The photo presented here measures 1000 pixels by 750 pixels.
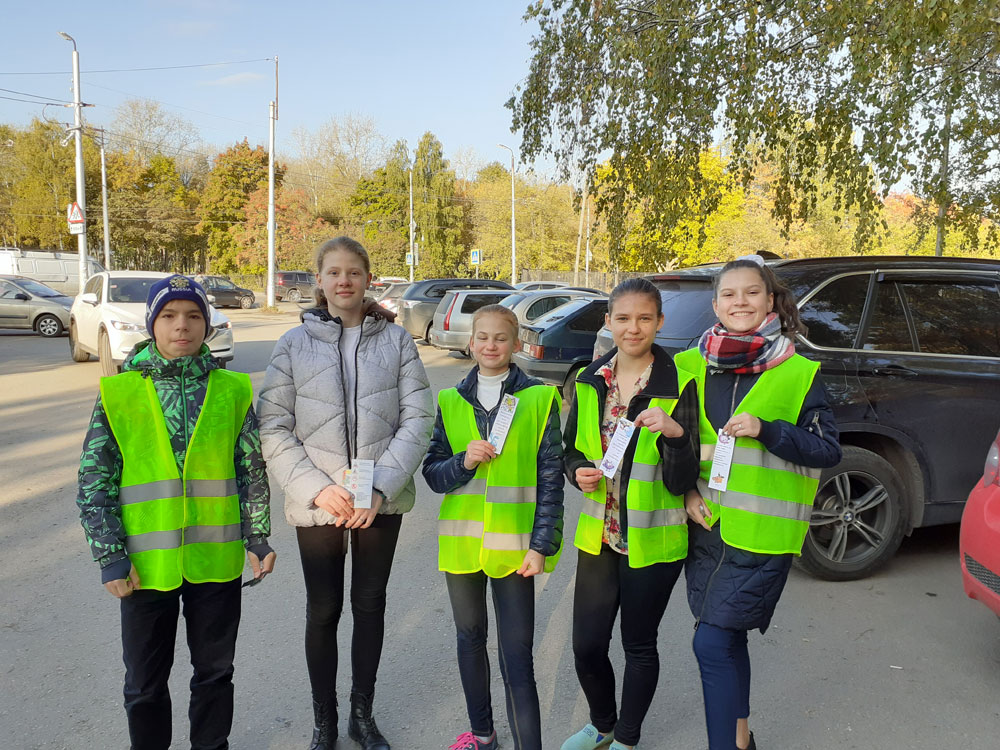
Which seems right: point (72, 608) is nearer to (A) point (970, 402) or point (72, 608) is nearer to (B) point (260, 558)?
(B) point (260, 558)

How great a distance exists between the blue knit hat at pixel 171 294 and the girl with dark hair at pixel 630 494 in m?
1.38

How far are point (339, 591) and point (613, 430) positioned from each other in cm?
120

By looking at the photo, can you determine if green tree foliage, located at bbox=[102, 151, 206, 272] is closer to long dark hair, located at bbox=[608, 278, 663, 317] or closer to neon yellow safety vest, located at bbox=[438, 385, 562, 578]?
neon yellow safety vest, located at bbox=[438, 385, 562, 578]

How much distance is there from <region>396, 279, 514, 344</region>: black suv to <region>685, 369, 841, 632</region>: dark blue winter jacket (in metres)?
16.1

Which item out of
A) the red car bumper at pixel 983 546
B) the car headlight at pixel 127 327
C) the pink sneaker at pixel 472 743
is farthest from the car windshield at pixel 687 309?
the car headlight at pixel 127 327

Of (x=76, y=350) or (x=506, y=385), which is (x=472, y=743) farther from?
(x=76, y=350)

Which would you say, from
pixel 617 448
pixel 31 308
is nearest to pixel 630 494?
pixel 617 448

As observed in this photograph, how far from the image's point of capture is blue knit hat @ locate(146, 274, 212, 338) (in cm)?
237

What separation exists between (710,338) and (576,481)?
2.27 feet

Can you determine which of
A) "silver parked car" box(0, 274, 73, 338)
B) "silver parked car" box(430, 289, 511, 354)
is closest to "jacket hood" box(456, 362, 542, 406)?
"silver parked car" box(430, 289, 511, 354)

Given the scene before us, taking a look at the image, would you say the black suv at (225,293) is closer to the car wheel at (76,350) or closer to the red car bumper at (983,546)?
the car wheel at (76,350)

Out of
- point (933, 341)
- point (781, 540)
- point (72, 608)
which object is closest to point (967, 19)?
point (933, 341)

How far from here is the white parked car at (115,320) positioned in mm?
11531


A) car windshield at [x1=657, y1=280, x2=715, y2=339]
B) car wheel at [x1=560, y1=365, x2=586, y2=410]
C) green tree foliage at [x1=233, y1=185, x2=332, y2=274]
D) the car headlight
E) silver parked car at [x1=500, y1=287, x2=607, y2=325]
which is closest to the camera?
car windshield at [x1=657, y1=280, x2=715, y2=339]
